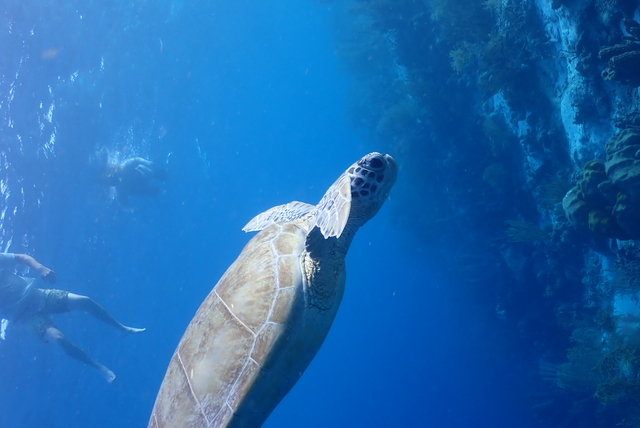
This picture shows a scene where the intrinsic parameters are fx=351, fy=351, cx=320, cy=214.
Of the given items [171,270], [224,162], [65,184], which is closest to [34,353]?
[65,184]

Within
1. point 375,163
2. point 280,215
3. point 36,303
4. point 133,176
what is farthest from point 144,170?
point 375,163

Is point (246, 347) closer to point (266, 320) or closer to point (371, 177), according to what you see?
point (266, 320)

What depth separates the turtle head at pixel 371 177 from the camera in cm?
296

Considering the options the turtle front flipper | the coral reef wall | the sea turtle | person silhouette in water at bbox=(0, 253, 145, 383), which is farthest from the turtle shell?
person silhouette in water at bbox=(0, 253, 145, 383)

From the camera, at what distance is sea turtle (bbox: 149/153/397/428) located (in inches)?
100

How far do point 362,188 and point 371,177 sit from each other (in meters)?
0.12

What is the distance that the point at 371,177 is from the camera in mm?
3012

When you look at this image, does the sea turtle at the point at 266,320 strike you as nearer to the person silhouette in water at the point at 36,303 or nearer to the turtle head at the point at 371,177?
the turtle head at the point at 371,177

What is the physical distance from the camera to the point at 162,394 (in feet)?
9.57

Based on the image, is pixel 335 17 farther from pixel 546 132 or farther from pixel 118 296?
pixel 118 296

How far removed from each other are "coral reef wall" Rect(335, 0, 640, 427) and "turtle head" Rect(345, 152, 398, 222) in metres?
3.96

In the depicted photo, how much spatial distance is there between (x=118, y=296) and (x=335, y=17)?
104 feet

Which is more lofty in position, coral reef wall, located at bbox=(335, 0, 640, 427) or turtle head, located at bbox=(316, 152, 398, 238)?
coral reef wall, located at bbox=(335, 0, 640, 427)

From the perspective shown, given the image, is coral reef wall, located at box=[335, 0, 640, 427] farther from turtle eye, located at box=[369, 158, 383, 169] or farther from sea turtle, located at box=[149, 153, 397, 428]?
sea turtle, located at box=[149, 153, 397, 428]
